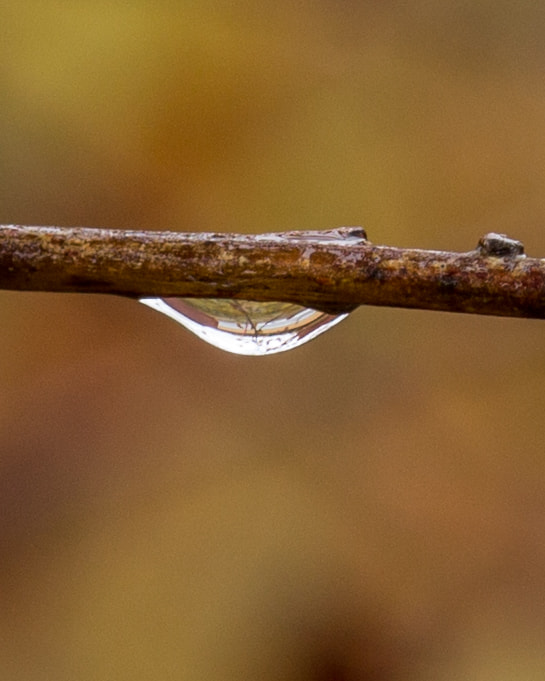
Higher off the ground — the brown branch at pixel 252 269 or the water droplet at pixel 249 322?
the brown branch at pixel 252 269

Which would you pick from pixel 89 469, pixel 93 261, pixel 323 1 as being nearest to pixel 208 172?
pixel 323 1

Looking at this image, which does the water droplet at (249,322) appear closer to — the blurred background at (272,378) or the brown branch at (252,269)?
the brown branch at (252,269)

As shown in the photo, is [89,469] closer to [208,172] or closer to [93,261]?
[208,172]

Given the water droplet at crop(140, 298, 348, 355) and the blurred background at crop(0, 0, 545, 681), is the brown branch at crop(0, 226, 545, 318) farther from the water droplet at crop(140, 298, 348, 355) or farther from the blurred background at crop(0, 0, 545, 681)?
the blurred background at crop(0, 0, 545, 681)

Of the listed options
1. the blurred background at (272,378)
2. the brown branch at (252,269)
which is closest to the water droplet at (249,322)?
the brown branch at (252,269)

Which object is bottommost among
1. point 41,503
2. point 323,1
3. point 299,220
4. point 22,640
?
point 22,640

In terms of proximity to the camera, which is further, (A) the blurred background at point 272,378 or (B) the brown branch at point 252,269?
(A) the blurred background at point 272,378
